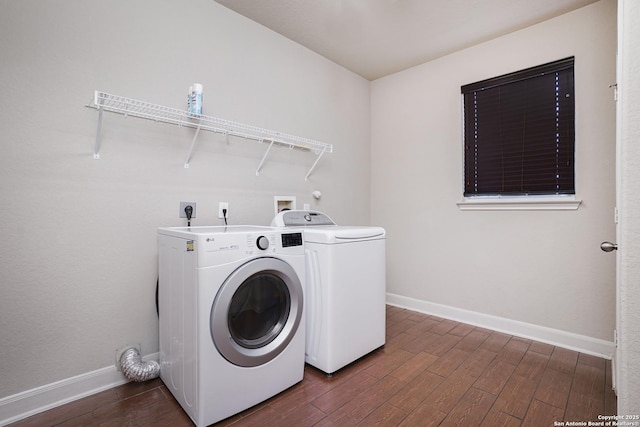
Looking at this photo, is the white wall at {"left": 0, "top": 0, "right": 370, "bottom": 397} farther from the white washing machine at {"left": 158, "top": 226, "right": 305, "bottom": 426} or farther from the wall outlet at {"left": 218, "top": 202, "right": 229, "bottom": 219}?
the white washing machine at {"left": 158, "top": 226, "right": 305, "bottom": 426}

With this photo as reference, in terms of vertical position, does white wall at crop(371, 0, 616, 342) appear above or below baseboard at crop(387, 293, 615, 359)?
above

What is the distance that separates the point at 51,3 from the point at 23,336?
163 centimetres

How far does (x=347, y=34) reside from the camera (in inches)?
97.4

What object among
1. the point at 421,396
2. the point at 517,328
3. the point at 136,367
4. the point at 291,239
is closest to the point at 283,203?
the point at 291,239

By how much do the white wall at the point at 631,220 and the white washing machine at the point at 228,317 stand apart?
1312 millimetres

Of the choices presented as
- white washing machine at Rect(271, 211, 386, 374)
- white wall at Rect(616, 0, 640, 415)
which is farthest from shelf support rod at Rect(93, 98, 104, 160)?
white wall at Rect(616, 0, 640, 415)

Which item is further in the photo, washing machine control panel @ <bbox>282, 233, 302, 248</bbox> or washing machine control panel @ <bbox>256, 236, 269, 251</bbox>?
washing machine control panel @ <bbox>282, 233, 302, 248</bbox>

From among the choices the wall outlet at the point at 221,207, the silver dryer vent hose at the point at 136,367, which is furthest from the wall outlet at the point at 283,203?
the silver dryer vent hose at the point at 136,367

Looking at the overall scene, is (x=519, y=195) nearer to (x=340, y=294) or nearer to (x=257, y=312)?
(x=340, y=294)

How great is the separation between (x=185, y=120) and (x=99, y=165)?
564 millimetres

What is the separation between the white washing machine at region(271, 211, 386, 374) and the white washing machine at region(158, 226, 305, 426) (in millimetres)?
139

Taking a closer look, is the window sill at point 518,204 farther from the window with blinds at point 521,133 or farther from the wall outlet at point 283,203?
the wall outlet at point 283,203

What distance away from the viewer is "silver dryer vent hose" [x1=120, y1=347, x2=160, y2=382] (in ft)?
5.32

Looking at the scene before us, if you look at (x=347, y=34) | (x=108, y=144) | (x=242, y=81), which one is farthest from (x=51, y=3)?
(x=347, y=34)
